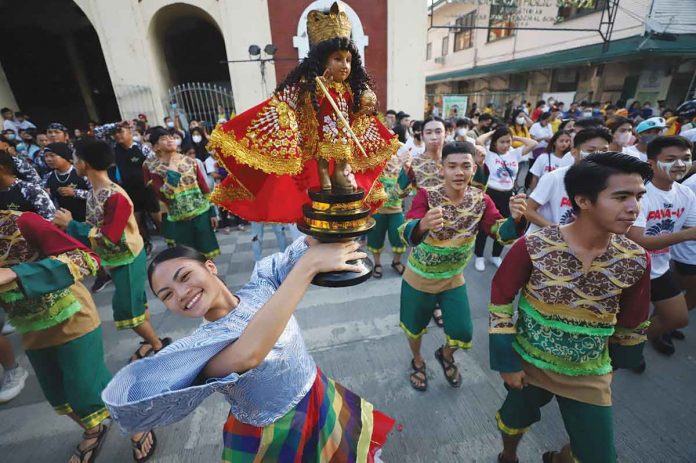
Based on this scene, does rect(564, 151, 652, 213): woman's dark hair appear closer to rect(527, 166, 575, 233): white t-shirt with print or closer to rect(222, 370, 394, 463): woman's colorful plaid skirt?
rect(527, 166, 575, 233): white t-shirt with print

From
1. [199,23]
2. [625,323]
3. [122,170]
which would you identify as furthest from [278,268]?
[199,23]

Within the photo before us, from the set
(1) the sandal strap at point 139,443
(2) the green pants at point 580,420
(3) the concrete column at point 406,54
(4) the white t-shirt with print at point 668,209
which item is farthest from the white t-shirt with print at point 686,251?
(3) the concrete column at point 406,54

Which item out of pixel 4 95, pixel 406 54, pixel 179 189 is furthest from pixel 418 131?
Result: pixel 4 95

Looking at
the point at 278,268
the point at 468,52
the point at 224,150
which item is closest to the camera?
the point at 224,150

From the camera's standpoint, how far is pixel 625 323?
6.25 ft

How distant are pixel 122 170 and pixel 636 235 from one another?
7676mm

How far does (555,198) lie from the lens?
323 centimetres

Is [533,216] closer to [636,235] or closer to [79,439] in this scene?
[636,235]

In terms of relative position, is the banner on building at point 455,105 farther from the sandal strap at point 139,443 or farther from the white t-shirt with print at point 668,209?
the sandal strap at point 139,443

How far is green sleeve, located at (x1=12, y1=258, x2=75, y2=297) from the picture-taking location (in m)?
1.90

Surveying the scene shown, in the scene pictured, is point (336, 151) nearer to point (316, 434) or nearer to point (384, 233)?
point (316, 434)

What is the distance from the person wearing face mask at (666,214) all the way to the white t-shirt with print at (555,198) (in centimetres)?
58

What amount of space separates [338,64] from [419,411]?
2.84m

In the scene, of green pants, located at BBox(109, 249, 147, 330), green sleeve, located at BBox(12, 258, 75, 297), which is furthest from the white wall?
green sleeve, located at BBox(12, 258, 75, 297)
